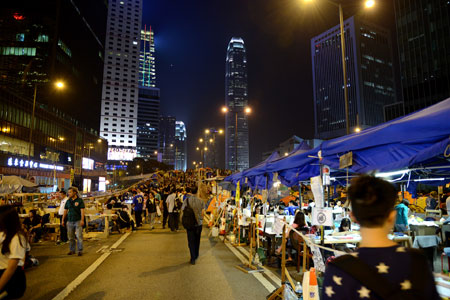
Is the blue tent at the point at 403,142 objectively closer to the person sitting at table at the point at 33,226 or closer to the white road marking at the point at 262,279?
the white road marking at the point at 262,279

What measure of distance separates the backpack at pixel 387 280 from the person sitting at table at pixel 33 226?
12567 mm

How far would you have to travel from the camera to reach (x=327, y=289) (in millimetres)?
1660

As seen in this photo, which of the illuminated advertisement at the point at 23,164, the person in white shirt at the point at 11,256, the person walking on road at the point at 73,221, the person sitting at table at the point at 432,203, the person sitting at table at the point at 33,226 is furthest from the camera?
the illuminated advertisement at the point at 23,164

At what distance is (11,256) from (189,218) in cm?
501

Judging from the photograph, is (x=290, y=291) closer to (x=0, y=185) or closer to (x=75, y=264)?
(x=75, y=264)

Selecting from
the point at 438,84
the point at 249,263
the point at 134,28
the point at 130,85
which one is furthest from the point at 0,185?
the point at 134,28

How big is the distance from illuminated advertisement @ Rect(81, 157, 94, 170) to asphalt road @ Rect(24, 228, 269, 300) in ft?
213

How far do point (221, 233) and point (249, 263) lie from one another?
4928 millimetres

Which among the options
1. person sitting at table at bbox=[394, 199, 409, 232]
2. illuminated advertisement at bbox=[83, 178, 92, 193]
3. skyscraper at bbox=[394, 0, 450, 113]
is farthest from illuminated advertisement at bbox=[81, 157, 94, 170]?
skyscraper at bbox=[394, 0, 450, 113]

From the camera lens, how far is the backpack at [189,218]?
25.9 feet

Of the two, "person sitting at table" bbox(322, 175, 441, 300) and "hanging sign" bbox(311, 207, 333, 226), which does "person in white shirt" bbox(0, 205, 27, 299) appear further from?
"hanging sign" bbox(311, 207, 333, 226)

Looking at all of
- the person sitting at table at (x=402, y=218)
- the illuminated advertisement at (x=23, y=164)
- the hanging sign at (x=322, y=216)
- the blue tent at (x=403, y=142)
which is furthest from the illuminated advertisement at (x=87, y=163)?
the blue tent at (x=403, y=142)

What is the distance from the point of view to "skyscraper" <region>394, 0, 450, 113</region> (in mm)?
66250

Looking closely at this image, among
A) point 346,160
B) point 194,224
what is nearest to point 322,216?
point 346,160
